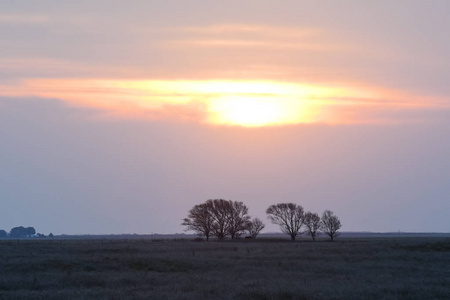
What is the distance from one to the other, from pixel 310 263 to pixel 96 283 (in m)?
20.2

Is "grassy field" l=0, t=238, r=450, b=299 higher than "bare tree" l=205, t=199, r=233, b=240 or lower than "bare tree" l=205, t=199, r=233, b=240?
lower

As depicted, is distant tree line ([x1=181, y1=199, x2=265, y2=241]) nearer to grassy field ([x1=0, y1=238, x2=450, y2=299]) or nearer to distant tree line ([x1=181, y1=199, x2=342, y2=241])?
distant tree line ([x1=181, y1=199, x2=342, y2=241])

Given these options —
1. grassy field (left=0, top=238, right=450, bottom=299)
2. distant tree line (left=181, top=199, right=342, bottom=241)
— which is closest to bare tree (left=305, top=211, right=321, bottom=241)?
distant tree line (left=181, top=199, right=342, bottom=241)

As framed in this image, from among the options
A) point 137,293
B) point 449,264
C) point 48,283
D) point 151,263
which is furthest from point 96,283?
point 449,264

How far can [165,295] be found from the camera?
29828 millimetres

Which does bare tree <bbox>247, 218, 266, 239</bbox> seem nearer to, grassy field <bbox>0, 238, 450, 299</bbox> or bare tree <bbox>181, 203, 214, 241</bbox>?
bare tree <bbox>181, 203, 214, 241</bbox>

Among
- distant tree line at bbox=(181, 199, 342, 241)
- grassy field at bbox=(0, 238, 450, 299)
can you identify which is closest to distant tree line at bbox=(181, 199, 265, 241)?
distant tree line at bbox=(181, 199, 342, 241)

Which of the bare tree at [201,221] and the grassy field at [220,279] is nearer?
the grassy field at [220,279]

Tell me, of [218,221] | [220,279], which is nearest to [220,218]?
[218,221]

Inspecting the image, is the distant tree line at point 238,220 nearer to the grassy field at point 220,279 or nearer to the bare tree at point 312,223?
the bare tree at point 312,223

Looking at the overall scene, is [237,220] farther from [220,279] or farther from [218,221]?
[220,279]

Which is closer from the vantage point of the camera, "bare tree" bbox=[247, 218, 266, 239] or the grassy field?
the grassy field

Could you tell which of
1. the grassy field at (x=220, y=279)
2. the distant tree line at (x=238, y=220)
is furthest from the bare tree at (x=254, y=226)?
the grassy field at (x=220, y=279)

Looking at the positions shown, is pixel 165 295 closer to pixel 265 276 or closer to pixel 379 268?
pixel 265 276
